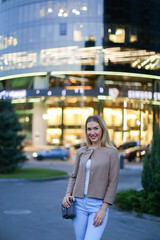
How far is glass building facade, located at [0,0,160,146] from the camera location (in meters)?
57.3

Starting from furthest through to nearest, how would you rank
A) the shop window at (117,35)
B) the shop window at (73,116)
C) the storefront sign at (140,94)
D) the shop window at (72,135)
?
1. the shop window at (72,135)
2. the shop window at (73,116)
3. the storefront sign at (140,94)
4. the shop window at (117,35)

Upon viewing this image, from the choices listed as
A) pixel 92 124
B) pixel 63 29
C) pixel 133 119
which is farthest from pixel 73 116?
pixel 92 124

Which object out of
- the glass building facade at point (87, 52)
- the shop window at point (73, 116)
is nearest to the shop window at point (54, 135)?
the glass building facade at point (87, 52)

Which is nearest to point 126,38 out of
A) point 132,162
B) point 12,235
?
point 132,162

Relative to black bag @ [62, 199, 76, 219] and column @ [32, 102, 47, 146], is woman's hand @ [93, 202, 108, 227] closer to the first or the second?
black bag @ [62, 199, 76, 219]

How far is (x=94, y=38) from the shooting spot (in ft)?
188

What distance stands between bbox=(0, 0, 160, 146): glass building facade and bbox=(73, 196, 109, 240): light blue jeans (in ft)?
171

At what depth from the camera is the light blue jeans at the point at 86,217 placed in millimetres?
3758

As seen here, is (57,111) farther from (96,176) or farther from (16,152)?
(96,176)

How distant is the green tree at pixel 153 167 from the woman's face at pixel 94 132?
21.0ft

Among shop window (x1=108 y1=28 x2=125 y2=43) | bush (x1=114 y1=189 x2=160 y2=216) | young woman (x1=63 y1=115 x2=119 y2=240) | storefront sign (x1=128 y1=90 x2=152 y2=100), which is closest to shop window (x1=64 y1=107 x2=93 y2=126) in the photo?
storefront sign (x1=128 y1=90 x2=152 y2=100)

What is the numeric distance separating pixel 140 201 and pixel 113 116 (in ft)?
181

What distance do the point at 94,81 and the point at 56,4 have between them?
532 inches

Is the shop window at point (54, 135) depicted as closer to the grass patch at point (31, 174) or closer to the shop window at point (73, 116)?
the shop window at point (73, 116)
